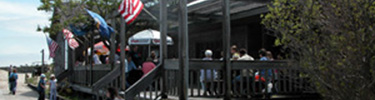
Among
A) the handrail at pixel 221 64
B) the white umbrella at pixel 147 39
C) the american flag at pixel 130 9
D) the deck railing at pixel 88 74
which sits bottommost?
the deck railing at pixel 88 74

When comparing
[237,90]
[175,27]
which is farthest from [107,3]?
[237,90]

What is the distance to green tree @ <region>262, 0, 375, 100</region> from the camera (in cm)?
506

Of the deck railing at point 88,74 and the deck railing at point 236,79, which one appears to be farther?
the deck railing at point 88,74

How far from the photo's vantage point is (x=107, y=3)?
2295 centimetres

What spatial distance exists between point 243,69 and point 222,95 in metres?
0.73

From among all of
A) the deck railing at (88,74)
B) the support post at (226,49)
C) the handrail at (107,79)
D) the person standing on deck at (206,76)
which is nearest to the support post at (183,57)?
the person standing on deck at (206,76)

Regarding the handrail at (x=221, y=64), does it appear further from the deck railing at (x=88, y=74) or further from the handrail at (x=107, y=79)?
the deck railing at (x=88, y=74)

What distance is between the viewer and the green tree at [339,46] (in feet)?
16.6

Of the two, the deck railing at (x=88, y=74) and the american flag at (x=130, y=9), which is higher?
the american flag at (x=130, y=9)

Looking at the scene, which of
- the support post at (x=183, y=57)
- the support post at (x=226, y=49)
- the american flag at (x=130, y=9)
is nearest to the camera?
the support post at (x=183, y=57)

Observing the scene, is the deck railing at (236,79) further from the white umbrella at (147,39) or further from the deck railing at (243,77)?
the white umbrella at (147,39)

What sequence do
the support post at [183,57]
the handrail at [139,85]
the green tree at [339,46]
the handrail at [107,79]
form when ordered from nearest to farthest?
the green tree at [339,46]
the support post at [183,57]
the handrail at [139,85]
the handrail at [107,79]

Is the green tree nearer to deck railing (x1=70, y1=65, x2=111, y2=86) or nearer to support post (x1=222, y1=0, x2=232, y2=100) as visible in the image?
support post (x1=222, y1=0, x2=232, y2=100)

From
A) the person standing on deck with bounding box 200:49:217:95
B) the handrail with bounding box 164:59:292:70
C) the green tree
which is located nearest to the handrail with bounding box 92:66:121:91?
the person standing on deck with bounding box 200:49:217:95
